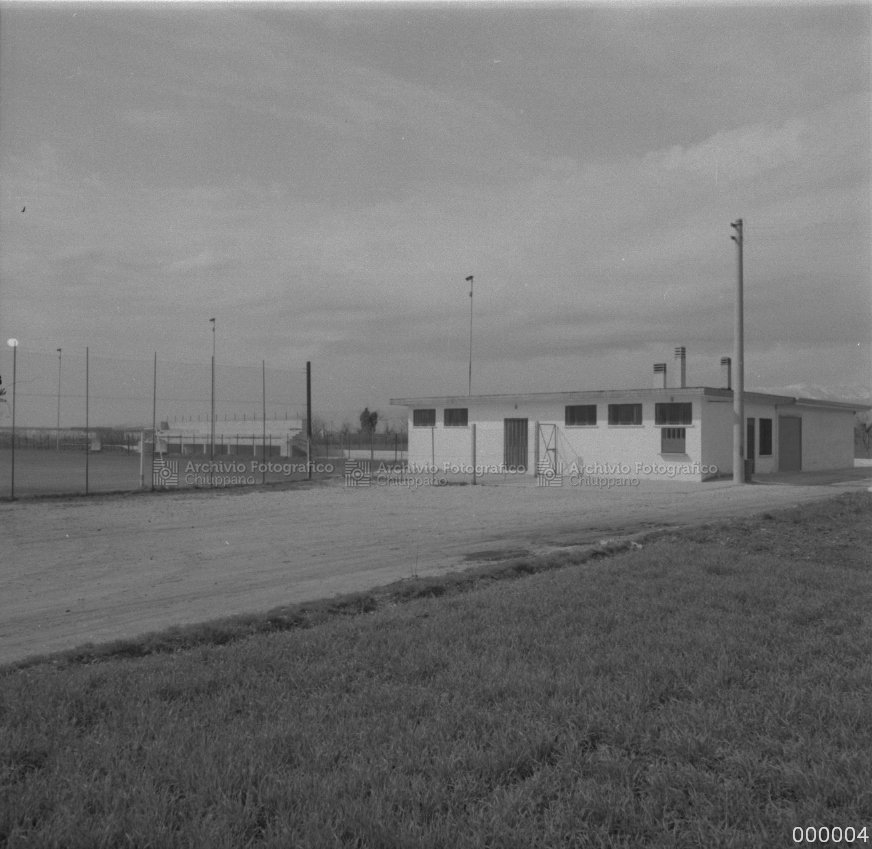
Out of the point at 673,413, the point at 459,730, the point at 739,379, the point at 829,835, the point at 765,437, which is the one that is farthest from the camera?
the point at 765,437

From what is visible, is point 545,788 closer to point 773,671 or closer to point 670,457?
point 773,671

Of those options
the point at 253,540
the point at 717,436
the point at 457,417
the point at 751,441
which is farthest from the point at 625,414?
the point at 253,540

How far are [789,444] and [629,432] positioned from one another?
8.15m

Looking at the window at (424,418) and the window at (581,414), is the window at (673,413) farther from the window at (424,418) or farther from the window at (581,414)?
the window at (424,418)

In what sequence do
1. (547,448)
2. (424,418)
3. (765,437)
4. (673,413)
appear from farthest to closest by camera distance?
1. (424,418)
2. (765,437)
3. (547,448)
4. (673,413)

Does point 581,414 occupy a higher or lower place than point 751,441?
higher

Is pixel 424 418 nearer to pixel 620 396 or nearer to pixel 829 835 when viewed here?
pixel 620 396

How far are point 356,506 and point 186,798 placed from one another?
15040mm

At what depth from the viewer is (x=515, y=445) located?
31281 millimetres

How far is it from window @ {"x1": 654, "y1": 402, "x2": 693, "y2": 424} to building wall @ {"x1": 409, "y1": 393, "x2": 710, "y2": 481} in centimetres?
17

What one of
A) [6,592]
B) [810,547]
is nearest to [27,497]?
[6,592]

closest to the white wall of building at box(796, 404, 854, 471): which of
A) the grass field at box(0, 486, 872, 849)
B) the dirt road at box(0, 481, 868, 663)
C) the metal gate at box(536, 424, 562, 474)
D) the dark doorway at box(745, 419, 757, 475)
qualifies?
the dark doorway at box(745, 419, 757, 475)

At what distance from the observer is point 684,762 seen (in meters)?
3.84

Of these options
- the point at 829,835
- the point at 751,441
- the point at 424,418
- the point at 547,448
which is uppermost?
the point at 424,418
